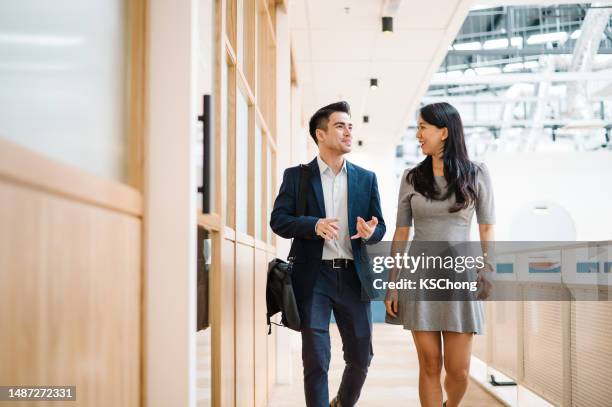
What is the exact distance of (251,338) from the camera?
3.52m

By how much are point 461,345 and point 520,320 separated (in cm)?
215

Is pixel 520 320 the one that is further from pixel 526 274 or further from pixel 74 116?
pixel 74 116

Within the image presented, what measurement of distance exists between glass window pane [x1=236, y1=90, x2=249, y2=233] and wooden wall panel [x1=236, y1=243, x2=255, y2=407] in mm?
155

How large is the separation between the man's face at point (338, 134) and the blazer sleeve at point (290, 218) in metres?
0.20

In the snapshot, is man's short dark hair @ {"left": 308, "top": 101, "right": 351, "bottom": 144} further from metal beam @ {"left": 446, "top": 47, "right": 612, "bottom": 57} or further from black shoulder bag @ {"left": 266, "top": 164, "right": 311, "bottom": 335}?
metal beam @ {"left": 446, "top": 47, "right": 612, "bottom": 57}

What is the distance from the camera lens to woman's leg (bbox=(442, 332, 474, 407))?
279 cm

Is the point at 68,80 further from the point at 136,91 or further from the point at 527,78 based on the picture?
the point at 527,78

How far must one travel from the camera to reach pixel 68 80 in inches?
46.3

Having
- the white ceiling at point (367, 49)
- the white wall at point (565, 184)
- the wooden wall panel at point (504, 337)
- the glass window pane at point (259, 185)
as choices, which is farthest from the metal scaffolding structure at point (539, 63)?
the glass window pane at point (259, 185)

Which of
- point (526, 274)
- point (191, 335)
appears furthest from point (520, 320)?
point (191, 335)

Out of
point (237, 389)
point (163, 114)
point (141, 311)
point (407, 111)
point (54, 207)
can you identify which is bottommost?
point (237, 389)

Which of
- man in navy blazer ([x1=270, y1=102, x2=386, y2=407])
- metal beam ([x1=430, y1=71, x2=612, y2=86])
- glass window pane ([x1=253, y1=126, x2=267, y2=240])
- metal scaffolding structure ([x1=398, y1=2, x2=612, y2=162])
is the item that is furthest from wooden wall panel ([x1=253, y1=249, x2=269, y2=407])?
metal beam ([x1=430, y1=71, x2=612, y2=86])

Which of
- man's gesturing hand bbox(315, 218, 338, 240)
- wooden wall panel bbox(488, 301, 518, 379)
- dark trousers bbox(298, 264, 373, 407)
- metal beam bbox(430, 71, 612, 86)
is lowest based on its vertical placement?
wooden wall panel bbox(488, 301, 518, 379)

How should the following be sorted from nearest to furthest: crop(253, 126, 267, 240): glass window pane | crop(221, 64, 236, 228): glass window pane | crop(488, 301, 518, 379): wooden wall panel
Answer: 1. crop(221, 64, 236, 228): glass window pane
2. crop(253, 126, 267, 240): glass window pane
3. crop(488, 301, 518, 379): wooden wall panel
